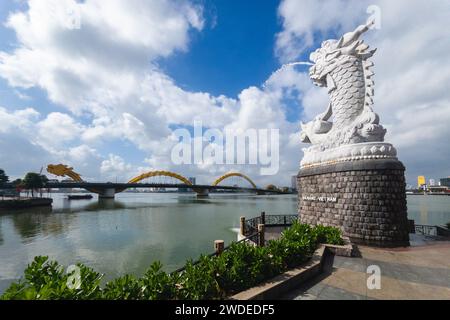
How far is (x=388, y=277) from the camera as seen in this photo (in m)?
6.67

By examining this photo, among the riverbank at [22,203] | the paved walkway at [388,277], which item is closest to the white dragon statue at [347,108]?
the paved walkway at [388,277]

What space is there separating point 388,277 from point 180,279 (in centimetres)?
626

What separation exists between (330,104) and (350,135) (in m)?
3.30

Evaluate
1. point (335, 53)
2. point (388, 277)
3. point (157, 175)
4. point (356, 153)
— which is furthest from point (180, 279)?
point (157, 175)

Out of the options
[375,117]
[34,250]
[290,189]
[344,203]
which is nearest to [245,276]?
[344,203]

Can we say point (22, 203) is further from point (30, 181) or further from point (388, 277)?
point (388, 277)

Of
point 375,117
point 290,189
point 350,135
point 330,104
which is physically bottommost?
point 290,189

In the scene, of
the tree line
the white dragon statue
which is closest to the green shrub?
the white dragon statue

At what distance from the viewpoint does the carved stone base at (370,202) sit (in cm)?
1066

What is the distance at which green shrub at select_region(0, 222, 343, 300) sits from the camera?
3621mm
